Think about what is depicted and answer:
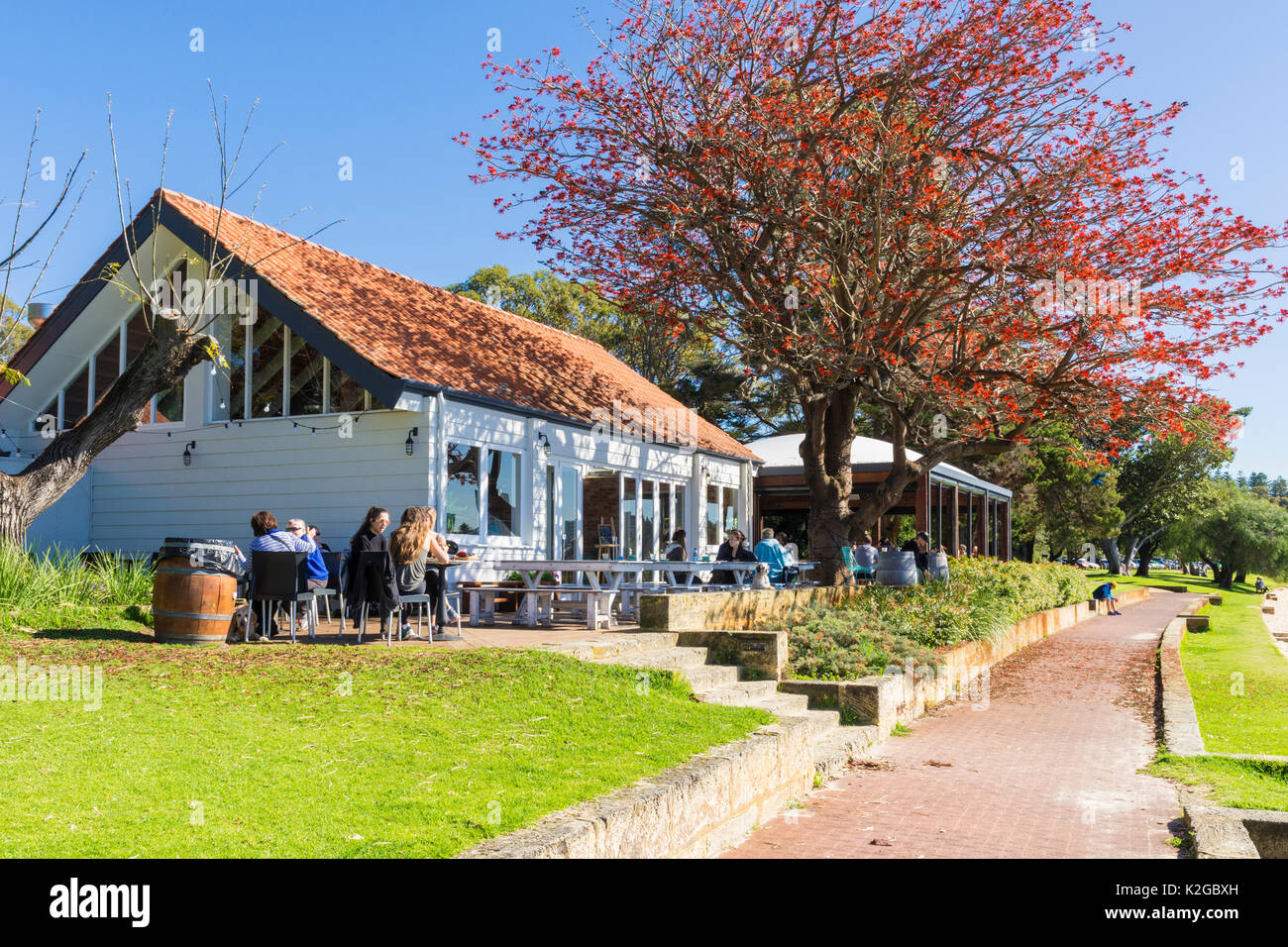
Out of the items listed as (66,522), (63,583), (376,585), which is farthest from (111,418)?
(66,522)

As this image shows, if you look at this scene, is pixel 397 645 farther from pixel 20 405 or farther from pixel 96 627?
pixel 20 405

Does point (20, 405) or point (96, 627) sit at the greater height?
point (20, 405)

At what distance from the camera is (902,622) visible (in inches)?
520

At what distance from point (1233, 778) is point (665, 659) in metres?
4.54

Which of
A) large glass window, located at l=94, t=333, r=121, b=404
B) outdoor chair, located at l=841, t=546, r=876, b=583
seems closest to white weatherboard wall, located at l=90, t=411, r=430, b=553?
large glass window, located at l=94, t=333, r=121, b=404

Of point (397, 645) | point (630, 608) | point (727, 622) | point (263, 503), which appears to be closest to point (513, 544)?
point (630, 608)

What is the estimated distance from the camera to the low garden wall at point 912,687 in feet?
31.5

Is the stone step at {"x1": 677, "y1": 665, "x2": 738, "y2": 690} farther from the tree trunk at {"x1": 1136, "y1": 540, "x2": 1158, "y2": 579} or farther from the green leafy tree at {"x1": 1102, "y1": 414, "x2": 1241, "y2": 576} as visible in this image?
the tree trunk at {"x1": 1136, "y1": 540, "x2": 1158, "y2": 579}

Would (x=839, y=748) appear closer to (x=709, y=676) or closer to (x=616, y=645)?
(x=709, y=676)

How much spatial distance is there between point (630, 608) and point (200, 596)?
5.48 metres

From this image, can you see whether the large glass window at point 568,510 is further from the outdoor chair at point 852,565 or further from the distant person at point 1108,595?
the distant person at point 1108,595

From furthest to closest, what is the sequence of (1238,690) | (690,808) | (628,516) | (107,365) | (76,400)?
(628,516)
(76,400)
(107,365)
(1238,690)
(690,808)

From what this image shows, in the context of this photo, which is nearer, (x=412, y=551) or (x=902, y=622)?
(x=412, y=551)

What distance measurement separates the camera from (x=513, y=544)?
49.0 ft
